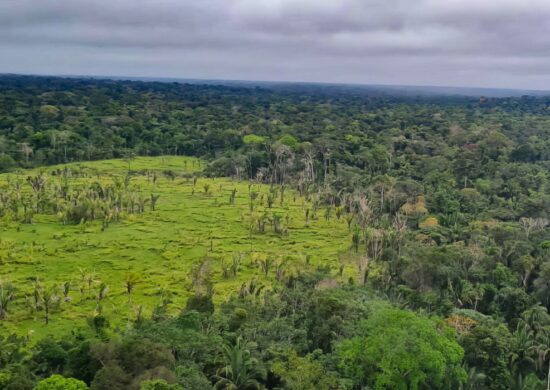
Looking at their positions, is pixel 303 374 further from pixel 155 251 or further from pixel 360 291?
pixel 155 251

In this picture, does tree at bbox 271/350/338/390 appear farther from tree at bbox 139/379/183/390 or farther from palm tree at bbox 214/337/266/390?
tree at bbox 139/379/183/390

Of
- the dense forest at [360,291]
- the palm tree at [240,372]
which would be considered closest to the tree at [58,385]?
the dense forest at [360,291]

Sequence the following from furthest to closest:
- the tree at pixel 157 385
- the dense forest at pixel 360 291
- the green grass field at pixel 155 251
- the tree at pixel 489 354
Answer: the green grass field at pixel 155 251, the tree at pixel 489 354, the dense forest at pixel 360 291, the tree at pixel 157 385

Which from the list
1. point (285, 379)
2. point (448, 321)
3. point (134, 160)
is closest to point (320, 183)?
point (134, 160)

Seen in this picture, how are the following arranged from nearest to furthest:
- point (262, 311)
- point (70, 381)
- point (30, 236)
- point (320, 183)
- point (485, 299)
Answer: point (70, 381)
point (262, 311)
point (485, 299)
point (30, 236)
point (320, 183)

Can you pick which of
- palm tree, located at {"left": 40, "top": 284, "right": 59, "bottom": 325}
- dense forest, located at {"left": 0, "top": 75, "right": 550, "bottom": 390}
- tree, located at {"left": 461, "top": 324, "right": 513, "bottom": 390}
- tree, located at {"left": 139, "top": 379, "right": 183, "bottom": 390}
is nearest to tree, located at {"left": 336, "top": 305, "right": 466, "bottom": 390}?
dense forest, located at {"left": 0, "top": 75, "right": 550, "bottom": 390}

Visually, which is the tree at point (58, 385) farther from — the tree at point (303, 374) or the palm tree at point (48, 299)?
the palm tree at point (48, 299)

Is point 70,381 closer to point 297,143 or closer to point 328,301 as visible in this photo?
point 328,301
